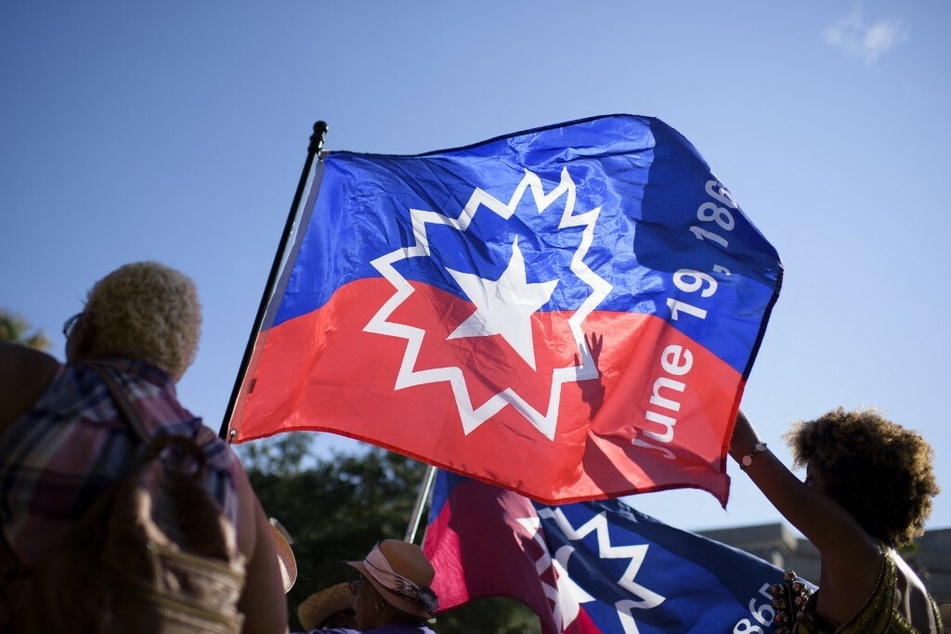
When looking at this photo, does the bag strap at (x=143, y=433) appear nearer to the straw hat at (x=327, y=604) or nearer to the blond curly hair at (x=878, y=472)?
the blond curly hair at (x=878, y=472)

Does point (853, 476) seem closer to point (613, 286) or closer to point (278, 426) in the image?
point (613, 286)

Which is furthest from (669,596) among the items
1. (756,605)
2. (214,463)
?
(214,463)

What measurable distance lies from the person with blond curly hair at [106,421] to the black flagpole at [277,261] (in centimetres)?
127

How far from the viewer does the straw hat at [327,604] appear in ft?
17.6

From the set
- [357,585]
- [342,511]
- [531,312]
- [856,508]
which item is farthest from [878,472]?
[342,511]

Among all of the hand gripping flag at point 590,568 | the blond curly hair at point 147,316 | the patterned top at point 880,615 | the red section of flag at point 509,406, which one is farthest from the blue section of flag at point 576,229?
the hand gripping flag at point 590,568

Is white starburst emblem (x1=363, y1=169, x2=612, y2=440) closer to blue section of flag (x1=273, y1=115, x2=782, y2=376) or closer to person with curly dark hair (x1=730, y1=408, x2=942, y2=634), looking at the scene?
blue section of flag (x1=273, y1=115, x2=782, y2=376)

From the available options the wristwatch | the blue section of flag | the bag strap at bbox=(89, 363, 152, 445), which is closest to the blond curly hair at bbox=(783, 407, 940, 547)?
the wristwatch

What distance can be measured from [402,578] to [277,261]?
1591mm

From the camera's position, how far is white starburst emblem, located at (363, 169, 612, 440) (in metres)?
4.41

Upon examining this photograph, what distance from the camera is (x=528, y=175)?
4969 mm

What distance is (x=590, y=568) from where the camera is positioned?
616 centimetres

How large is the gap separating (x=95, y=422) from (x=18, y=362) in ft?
0.78

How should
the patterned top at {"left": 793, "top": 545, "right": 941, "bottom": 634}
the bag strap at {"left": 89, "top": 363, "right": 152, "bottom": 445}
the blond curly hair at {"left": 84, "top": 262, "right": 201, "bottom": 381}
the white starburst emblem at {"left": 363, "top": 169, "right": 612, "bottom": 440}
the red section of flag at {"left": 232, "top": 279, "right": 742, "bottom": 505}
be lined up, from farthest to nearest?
the white starburst emblem at {"left": 363, "top": 169, "right": 612, "bottom": 440}, the red section of flag at {"left": 232, "top": 279, "right": 742, "bottom": 505}, the patterned top at {"left": 793, "top": 545, "right": 941, "bottom": 634}, the blond curly hair at {"left": 84, "top": 262, "right": 201, "bottom": 381}, the bag strap at {"left": 89, "top": 363, "right": 152, "bottom": 445}
